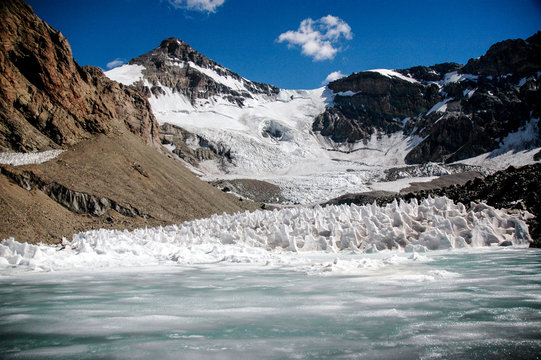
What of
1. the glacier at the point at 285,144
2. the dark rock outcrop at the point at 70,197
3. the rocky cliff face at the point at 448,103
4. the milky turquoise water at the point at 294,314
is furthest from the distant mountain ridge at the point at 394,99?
the milky turquoise water at the point at 294,314

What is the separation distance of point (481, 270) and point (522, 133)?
8224 cm

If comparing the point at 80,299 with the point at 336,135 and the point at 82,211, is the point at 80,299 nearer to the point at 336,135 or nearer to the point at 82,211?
the point at 82,211

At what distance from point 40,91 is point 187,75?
10166cm

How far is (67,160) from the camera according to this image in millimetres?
23031

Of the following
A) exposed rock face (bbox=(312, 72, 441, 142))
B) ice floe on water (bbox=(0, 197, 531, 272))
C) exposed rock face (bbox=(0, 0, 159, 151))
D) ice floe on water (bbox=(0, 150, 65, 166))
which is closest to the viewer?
ice floe on water (bbox=(0, 197, 531, 272))

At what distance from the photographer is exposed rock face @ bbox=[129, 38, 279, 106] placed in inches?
4498

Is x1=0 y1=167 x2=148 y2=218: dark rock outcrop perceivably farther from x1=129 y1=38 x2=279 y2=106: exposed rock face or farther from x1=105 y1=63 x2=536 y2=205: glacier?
x1=129 y1=38 x2=279 y2=106: exposed rock face

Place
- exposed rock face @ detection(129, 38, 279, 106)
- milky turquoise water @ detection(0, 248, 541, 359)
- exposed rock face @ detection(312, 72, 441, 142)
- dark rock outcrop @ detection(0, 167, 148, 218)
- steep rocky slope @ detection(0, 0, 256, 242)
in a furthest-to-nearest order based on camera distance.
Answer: exposed rock face @ detection(312, 72, 441, 142)
exposed rock face @ detection(129, 38, 279, 106)
dark rock outcrop @ detection(0, 167, 148, 218)
steep rocky slope @ detection(0, 0, 256, 242)
milky turquoise water @ detection(0, 248, 541, 359)

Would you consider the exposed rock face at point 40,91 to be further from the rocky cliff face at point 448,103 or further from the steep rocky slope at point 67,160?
the rocky cliff face at point 448,103

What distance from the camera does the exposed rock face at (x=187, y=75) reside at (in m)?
114

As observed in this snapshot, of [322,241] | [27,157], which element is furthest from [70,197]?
[322,241]

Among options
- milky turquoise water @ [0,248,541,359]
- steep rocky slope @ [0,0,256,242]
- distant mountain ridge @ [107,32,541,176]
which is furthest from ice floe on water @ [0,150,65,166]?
distant mountain ridge @ [107,32,541,176]

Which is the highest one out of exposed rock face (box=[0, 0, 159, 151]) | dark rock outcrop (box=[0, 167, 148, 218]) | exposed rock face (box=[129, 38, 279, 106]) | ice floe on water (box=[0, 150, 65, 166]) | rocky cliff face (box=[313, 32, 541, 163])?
exposed rock face (box=[129, 38, 279, 106])

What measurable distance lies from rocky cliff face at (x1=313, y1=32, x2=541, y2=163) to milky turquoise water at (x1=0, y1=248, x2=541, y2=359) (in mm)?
80256
